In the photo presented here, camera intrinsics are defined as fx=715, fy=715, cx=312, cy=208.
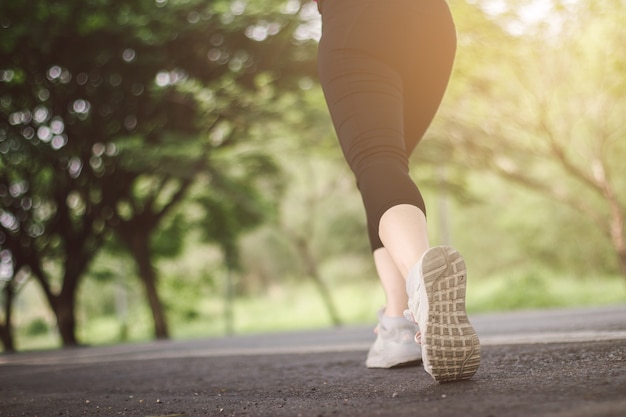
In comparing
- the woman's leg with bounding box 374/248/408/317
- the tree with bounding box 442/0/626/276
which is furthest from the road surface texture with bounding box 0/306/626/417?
the tree with bounding box 442/0/626/276

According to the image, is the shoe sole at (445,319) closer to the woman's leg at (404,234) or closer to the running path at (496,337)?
the woman's leg at (404,234)

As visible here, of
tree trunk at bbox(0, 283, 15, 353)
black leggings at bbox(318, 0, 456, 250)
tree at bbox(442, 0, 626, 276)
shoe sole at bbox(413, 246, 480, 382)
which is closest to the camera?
shoe sole at bbox(413, 246, 480, 382)

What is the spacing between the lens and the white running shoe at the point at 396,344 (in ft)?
7.29

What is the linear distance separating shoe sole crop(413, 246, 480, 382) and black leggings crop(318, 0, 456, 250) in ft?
0.91

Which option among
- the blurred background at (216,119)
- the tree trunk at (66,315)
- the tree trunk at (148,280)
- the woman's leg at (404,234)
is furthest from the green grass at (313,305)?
the woman's leg at (404,234)

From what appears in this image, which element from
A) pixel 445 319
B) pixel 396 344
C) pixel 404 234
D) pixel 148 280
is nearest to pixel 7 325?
pixel 148 280

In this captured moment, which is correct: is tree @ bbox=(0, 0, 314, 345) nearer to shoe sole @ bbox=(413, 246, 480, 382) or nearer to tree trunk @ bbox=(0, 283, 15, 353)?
tree trunk @ bbox=(0, 283, 15, 353)

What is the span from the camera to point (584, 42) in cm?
1054

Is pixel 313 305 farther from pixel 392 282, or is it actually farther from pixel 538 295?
pixel 392 282

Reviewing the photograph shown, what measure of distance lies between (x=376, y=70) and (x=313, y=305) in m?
20.1

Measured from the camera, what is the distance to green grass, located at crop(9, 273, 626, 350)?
14938mm

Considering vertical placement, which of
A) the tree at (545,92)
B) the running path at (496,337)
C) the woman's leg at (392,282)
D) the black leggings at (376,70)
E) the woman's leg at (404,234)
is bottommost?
the running path at (496,337)

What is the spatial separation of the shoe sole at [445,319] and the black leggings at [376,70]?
0.28m

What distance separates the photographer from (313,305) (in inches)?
857
